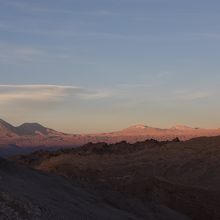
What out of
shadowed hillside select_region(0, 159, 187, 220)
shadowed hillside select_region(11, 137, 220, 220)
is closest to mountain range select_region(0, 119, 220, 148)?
shadowed hillside select_region(11, 137, 220, 220)

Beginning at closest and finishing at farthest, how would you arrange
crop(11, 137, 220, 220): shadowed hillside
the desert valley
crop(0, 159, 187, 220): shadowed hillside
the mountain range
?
crop(0, 159, 187, 220): shadowed hillside
the desert valley
crop(11, 137, 220, 220): shadowed hillside
the mountain range

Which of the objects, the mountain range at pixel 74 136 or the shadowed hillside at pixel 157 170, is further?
the mountain range at pixel 74 136

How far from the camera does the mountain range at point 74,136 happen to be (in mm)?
130500

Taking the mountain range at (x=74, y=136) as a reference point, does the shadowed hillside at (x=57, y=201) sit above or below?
below

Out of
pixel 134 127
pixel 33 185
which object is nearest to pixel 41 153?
pixel 33 185

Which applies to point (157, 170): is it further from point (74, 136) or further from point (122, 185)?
point (74, 136)

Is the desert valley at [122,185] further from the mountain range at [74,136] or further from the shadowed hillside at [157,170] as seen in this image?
the mountain range at [74,136]

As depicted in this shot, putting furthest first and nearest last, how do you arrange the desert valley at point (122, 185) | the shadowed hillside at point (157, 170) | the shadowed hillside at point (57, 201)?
the shadowed hillside at point (157, 170)
the desert valley at point (122, 185)
the shadowed hillside at point (57, 201)

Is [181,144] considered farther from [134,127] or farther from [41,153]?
[134,127]

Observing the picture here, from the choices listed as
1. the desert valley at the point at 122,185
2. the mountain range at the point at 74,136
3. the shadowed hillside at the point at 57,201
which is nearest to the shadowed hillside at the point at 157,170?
the desert valley at the point at 122,185

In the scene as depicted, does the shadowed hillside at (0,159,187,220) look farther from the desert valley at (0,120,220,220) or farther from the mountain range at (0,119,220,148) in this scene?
the mountain range at (0,119,220,148)

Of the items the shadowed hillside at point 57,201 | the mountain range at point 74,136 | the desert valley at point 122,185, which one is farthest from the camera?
the mountain range at point 74,136

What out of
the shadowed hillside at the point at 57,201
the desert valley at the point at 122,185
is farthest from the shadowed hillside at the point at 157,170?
the shadowed hillside at the point at 57,201

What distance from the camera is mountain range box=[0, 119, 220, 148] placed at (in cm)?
13050
